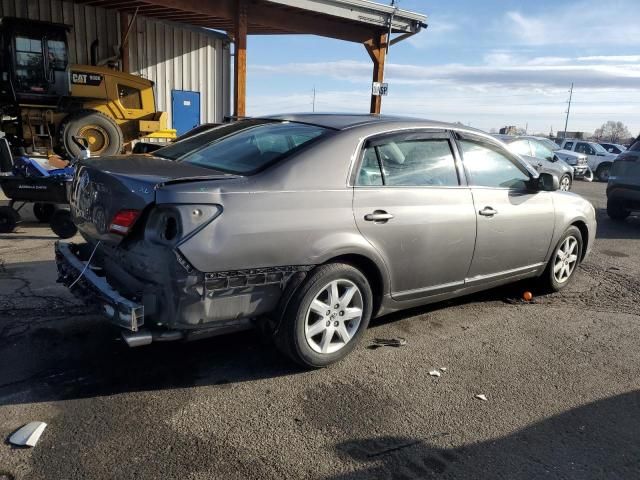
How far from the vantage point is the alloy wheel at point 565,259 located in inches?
207

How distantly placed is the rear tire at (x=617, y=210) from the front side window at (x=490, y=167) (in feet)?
21.9

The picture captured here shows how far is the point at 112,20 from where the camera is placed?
15227 mm

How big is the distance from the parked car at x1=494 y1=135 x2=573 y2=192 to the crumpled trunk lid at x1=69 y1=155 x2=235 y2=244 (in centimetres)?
1126

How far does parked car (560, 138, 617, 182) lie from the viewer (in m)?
22.6

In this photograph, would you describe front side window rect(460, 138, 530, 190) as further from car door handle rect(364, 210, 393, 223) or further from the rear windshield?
the rear windshield

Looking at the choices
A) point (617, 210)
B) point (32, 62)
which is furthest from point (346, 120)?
point (32, 62)

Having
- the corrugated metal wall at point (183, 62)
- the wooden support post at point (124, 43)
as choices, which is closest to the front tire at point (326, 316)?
the wooden support post at point (124, 43)

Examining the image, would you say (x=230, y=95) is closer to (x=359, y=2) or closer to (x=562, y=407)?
(x=359, y=2)

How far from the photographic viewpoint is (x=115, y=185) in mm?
3107

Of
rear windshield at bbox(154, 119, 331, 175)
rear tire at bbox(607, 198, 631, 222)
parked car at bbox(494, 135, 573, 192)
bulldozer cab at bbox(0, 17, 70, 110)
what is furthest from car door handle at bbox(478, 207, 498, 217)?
bulldozer cab at bbox(0, 17, 70, 110)

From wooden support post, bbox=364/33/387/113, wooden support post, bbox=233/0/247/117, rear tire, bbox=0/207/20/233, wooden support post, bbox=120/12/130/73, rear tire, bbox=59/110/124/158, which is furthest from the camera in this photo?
wooden support post, bbox=364/33/387/113

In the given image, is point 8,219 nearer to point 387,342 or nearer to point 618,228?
point 387,342

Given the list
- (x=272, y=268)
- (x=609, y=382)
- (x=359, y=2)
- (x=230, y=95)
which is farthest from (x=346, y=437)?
(x=230, y=95)

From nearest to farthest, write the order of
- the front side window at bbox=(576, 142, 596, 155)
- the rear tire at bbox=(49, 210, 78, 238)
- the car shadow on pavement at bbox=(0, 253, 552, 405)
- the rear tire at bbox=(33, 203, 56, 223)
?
the car shadow on pavement at bbox=(0, 253, 552, 405) → the rear tire at bbox=(49, 210, 78, 238) → the rear tire at bbox=(33, 203, 56, 223) → the front side window at bbox=(576, 142, 596, 155)
